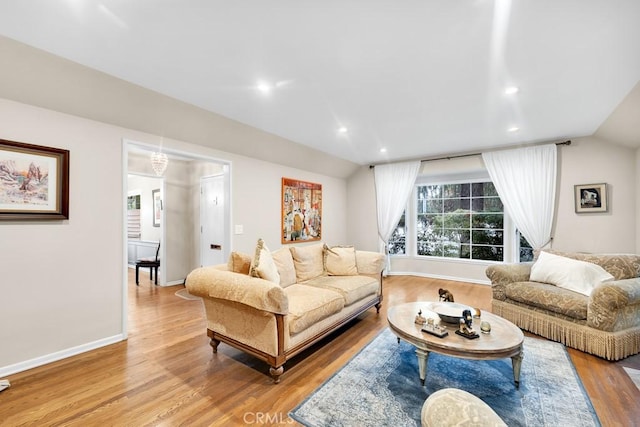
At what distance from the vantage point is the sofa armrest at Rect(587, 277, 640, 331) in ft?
7.58

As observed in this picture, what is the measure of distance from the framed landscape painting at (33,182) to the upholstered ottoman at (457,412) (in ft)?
10.3

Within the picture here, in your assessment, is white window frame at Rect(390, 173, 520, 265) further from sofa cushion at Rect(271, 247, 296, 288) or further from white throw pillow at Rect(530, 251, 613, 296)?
sofa cushion at Rect(271, 247, 296, 288)

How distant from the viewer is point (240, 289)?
6.93ft

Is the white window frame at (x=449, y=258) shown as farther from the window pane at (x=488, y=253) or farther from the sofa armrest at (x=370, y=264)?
the sofa armrest at (x=370, y=264)

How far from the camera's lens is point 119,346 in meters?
2.67

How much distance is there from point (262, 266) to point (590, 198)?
4.75 meters

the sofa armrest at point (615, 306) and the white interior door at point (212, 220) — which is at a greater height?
the white interior door at point (212, 220)

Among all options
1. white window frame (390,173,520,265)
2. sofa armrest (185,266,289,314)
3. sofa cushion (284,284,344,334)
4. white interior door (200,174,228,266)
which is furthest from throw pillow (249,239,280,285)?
white window frame (390,173,520,265)

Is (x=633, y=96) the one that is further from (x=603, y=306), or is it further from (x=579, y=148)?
(x=603, y=306)

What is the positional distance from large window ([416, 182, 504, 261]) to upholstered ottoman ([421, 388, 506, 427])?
4960 mm

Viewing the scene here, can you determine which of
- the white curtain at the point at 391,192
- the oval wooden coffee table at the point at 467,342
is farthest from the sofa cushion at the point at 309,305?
the white curtain at the point at 391,192

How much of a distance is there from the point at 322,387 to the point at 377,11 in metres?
2.50

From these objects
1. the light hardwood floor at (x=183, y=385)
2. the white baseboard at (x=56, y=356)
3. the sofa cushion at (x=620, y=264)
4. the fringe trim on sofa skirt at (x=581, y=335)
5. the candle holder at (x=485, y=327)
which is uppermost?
the sofa cushion at (x=620, y=264)

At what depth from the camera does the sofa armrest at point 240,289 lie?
78.6 inches
